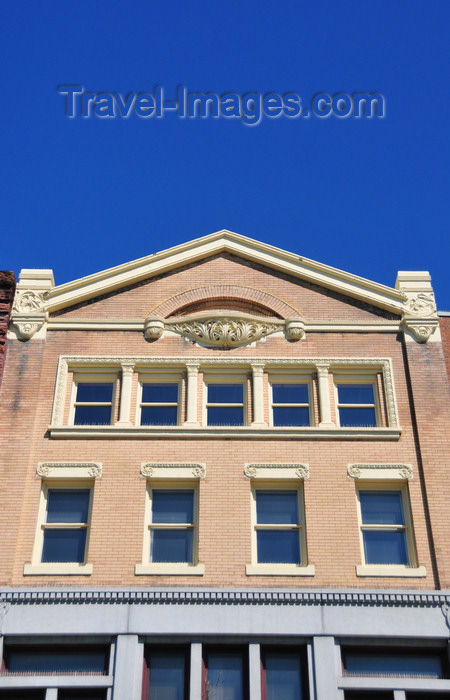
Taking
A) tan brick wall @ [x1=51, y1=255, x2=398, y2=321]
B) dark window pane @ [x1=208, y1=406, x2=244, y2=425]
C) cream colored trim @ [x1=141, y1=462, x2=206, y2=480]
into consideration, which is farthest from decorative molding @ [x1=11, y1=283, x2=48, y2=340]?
dark window pane @ [x1=208, y1=406, x2=244, y2=425]

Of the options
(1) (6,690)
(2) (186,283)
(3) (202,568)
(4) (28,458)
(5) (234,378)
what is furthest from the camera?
(2) (186,283)

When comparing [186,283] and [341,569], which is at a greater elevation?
[186,283]

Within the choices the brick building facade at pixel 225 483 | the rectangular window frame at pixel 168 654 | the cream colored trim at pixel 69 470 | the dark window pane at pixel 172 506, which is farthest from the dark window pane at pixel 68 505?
the rectangular window frame at pixel 168 654

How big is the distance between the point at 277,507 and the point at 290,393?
9.73 ft

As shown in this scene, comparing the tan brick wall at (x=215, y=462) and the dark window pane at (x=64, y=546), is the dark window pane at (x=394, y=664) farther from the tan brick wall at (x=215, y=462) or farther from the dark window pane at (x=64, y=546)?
the dark window pane at (x=64, y=546)

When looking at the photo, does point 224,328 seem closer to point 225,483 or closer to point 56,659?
point 225,483

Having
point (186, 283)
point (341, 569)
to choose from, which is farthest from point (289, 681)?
point (186, 283)

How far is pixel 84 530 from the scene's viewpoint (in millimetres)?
18562

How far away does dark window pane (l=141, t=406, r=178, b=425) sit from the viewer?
66.0 feet

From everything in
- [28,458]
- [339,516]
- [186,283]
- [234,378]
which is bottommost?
[339,516]

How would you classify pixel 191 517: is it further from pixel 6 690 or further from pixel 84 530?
pixel 6 690

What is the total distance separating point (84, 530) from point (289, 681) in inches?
205

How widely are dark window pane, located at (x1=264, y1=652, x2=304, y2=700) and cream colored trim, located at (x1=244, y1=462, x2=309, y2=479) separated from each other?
369 centimetres

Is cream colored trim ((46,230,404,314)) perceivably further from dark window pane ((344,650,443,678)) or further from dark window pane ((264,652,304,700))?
dark window pane ((264,652,304,700))
